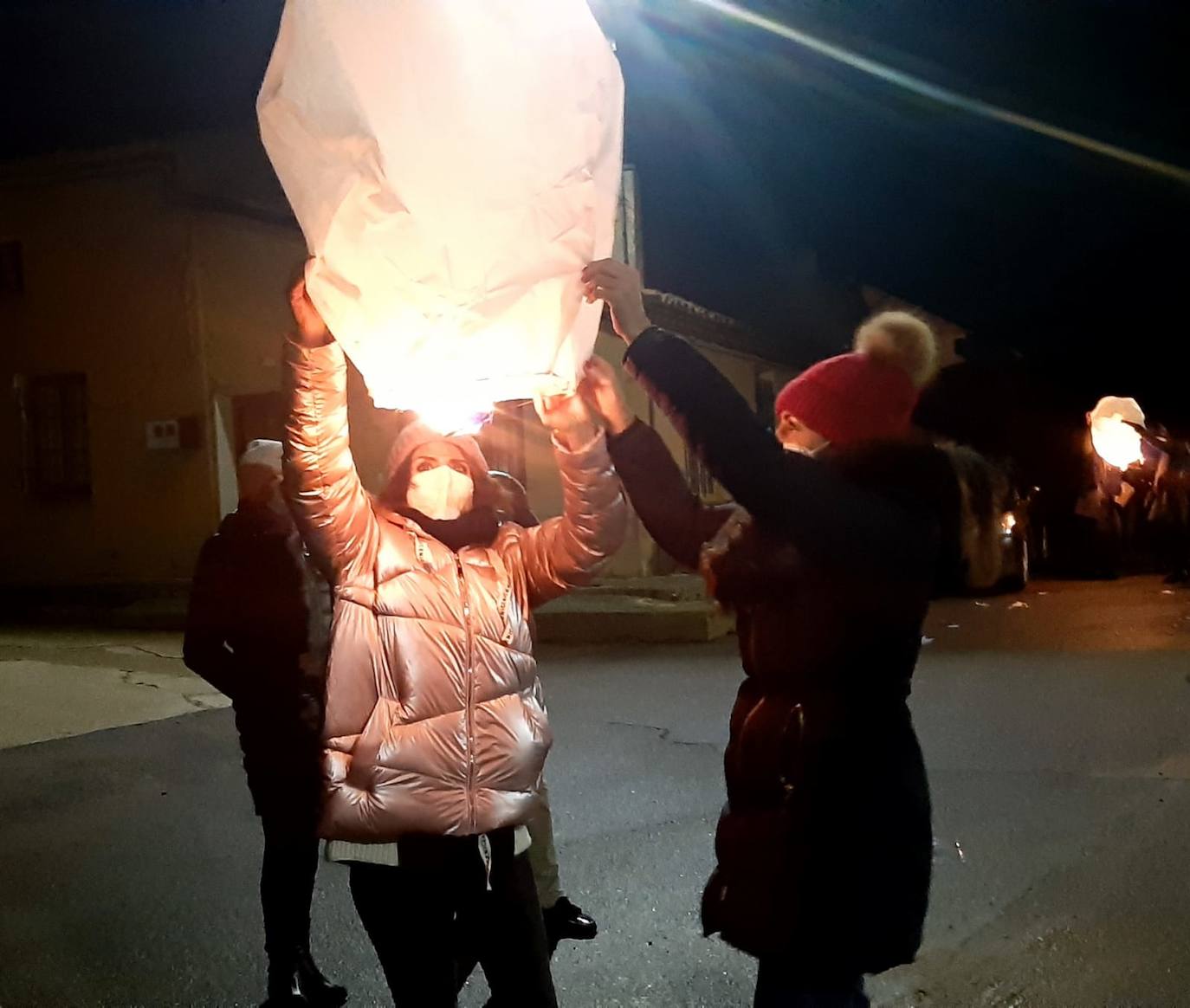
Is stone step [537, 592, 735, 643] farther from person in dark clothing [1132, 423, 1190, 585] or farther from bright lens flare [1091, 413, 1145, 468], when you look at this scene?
person in dark clothing [1132, 423, 1190, 585]

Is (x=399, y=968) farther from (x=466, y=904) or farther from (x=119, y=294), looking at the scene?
(x=119, y=294)

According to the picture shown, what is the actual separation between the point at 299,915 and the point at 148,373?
12.2 metres

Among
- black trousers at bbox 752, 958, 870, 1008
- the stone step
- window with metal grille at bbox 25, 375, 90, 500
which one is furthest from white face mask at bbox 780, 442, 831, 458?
window with metal grille at bbox 25, 375, 90, 500

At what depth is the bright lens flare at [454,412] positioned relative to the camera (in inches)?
87.2

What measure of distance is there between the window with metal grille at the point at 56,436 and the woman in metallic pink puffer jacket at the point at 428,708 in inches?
536

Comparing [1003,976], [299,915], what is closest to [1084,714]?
[1003,976]

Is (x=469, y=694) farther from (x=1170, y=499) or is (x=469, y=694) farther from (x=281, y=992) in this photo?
(x=1170, y=499)

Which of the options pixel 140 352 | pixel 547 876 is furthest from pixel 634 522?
pixel 547 876

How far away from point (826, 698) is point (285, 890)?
2.10 m

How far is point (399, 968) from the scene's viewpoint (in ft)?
8.36

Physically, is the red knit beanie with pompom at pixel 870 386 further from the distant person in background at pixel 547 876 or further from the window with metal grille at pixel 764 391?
the window with metal grille at pixel 764 391

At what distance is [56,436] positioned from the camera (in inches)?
591

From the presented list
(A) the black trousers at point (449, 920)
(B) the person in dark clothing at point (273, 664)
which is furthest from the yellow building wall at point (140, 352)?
(A) the black trousers at point (449, 920)

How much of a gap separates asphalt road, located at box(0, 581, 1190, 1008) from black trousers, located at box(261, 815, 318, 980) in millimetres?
357
